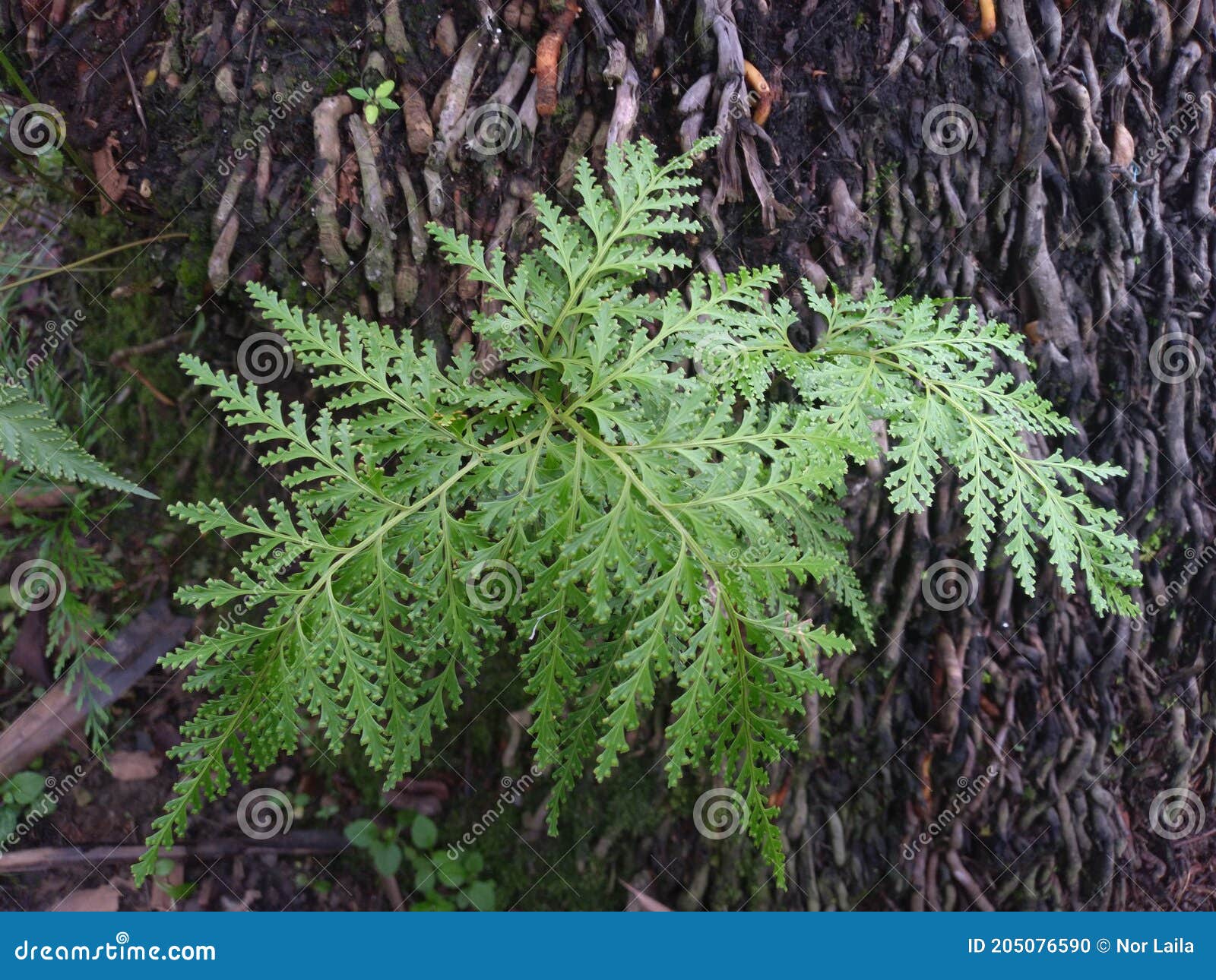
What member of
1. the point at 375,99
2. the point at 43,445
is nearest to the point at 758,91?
the point at 375,99

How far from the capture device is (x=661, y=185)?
2.13m

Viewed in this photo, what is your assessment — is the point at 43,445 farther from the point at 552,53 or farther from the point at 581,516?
the point at 552,53

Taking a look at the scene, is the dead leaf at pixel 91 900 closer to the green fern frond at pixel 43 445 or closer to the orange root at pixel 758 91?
the green fern frond at pixel 43 445

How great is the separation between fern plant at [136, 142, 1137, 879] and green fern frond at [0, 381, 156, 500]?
64 cm

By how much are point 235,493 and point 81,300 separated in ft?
3.22

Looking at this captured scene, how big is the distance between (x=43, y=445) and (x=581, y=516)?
162 centimetres

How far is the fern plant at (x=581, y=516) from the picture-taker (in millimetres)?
1889

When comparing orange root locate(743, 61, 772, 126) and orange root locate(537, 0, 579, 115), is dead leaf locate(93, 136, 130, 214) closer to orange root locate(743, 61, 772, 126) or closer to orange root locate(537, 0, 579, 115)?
orange root locate(537, 0, 579, 115)

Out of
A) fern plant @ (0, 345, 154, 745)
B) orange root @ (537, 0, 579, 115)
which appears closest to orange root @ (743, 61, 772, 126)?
orange root @ (537, 0, 579, 115)

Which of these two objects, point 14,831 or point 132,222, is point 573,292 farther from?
point 14,831

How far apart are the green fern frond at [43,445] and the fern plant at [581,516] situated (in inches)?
25.2

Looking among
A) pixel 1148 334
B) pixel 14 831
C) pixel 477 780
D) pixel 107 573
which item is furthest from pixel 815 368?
pixel 14 831

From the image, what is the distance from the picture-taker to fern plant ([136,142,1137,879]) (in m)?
1.89

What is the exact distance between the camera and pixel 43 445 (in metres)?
2.35
